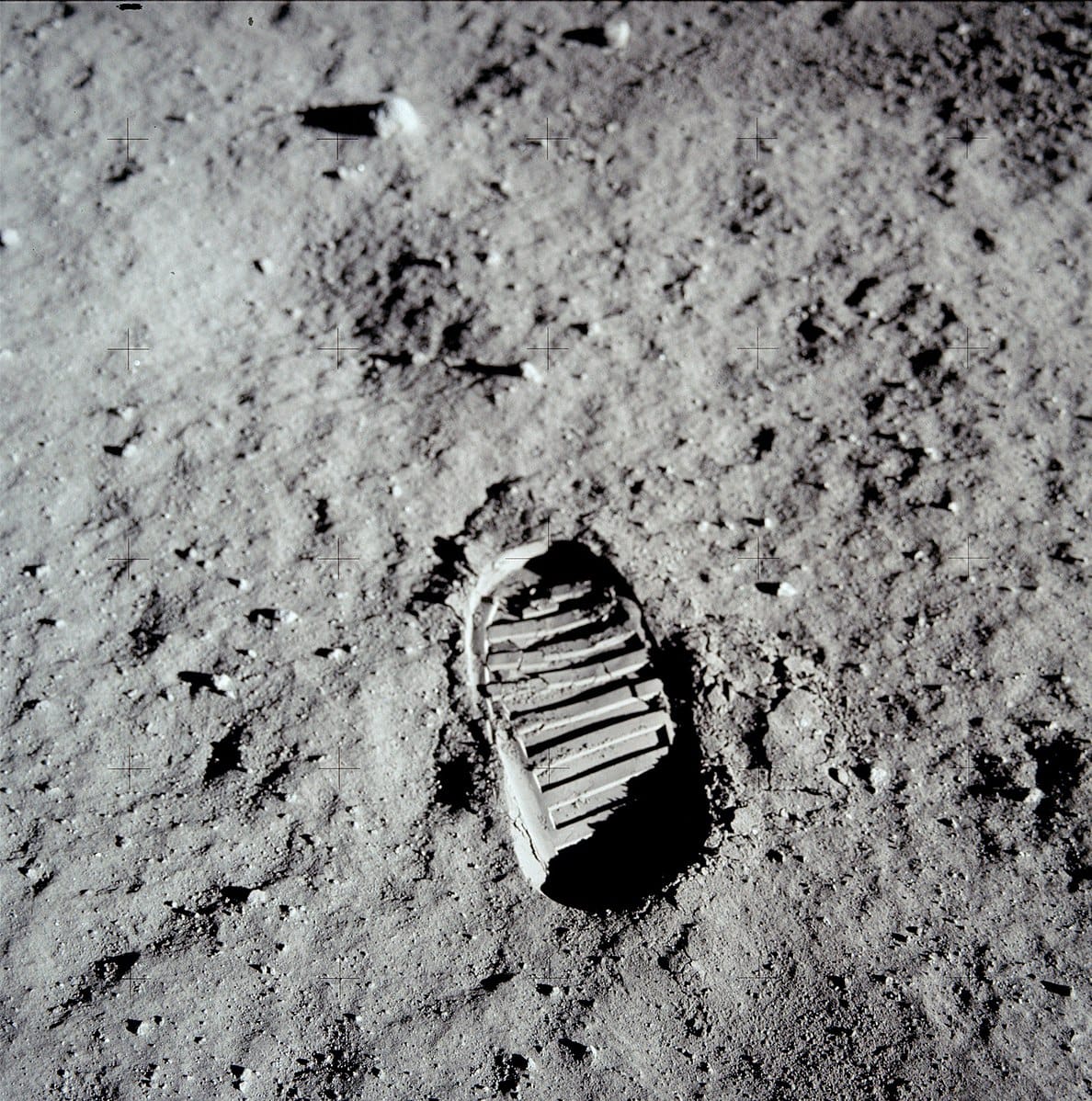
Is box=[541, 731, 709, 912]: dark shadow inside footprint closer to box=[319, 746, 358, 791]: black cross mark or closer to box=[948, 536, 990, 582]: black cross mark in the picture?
box=[319, 746, 358, 791]: black cross mark

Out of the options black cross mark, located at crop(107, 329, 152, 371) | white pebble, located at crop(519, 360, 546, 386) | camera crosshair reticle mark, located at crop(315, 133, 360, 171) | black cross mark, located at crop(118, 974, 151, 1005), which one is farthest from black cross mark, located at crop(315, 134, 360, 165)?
black cross mark, located at crop(118, 974, 151, 1005)

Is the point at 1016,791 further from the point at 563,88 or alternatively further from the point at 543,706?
the point at 563,88

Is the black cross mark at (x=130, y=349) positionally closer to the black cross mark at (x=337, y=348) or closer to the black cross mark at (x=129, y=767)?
the black cross mark at (x=337, y=348)

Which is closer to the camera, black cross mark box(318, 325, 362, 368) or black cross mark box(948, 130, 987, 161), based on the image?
black cross mark box(318, 325, 362, 368)

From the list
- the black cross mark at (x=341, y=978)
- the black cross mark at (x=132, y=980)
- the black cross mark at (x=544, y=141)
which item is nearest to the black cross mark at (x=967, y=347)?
the black cross mark at (x=544, y=141)

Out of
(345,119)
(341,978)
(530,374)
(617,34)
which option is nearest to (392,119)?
(345,119)

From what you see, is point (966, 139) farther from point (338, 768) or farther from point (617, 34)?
point (338, 768)

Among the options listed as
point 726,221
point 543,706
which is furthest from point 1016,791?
point 726,221
